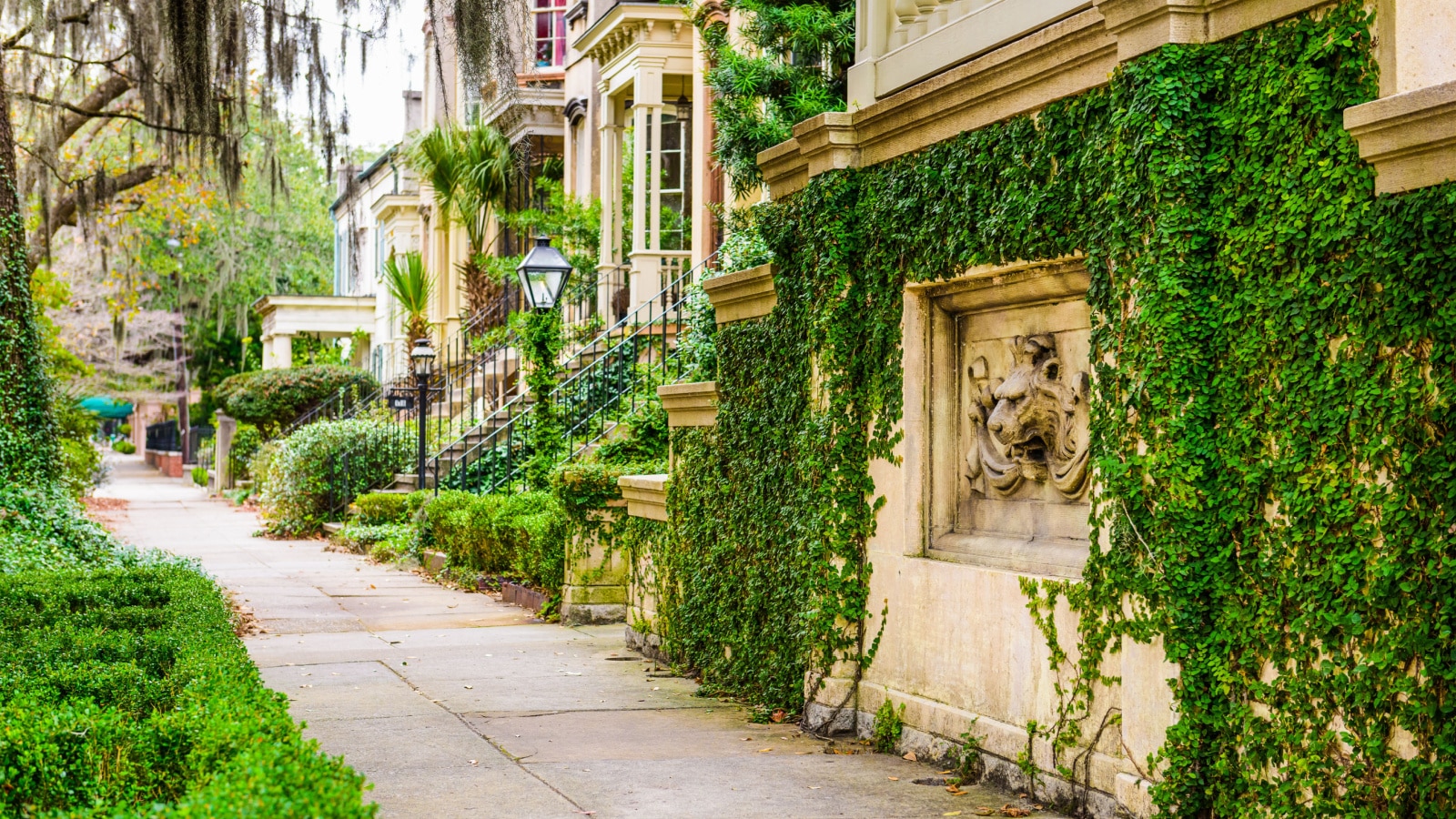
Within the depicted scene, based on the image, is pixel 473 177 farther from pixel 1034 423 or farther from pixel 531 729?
pixel 1034 423

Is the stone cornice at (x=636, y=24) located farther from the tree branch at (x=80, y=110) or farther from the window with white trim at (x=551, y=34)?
the tree branch at (x=80, y=110)

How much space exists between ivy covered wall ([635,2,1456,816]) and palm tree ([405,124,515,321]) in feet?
64.4

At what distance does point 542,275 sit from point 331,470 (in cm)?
1050

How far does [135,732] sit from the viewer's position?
13.6ft

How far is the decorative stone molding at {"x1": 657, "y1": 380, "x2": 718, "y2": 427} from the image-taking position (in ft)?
28.9

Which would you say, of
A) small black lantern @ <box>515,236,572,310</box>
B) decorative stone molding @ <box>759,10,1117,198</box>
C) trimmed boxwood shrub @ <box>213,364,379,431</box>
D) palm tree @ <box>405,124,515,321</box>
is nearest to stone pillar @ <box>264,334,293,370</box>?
trimmed boxwood shrub @ <box>213,364,379,431</box>

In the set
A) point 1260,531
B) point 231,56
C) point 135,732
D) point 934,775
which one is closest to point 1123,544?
point 1260,531

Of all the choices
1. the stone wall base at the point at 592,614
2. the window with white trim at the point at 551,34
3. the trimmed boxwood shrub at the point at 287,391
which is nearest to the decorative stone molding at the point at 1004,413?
the stone wall base at the point at 592,614

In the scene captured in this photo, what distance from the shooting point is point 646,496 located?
995 centimetres

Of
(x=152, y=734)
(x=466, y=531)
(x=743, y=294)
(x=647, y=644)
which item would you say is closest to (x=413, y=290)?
(x=466, y=531)

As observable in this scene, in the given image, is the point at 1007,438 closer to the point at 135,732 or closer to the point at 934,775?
the point at 934,775

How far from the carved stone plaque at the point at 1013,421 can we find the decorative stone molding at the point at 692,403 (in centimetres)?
222

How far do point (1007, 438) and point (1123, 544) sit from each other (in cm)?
115

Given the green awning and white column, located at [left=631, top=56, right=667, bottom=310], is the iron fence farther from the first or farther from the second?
white column, located at [left=631, top=56, right=667, bottom=310]
